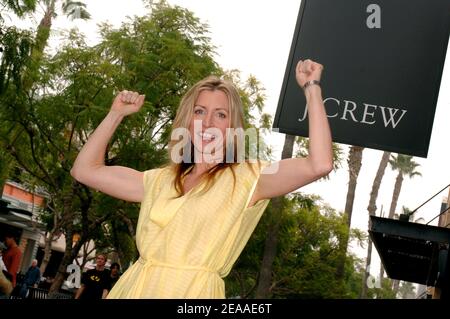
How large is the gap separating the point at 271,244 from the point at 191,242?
24.1 metres

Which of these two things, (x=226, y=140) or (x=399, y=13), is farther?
(x=399, y=13)

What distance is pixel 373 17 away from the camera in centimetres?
704

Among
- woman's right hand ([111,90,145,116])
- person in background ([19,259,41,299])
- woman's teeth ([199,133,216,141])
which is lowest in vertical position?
person in background ([19,259,41,299])

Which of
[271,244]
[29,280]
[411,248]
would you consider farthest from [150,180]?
[271,244]

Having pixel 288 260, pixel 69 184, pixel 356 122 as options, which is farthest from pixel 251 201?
pixel 288 260

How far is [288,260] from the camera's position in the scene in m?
34.1

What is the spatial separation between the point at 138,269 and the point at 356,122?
4412 millimetres

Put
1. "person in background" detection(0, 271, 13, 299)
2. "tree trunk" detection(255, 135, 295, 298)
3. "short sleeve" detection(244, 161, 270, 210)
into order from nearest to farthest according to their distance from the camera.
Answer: "short sleeve" detection(244, 161, 270, 210) < "person in background" detection(0, 271, 13, 299) < "tree trunk" detection(255, 135, 295, 298)

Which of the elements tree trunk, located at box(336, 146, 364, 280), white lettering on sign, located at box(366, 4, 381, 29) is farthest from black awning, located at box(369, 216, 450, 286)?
tree trunk, located at box(336, 146, 364, 280)

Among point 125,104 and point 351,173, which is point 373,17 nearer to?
point 125,104

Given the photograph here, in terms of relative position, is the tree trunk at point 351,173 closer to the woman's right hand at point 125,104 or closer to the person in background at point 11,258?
the person in background at point 11,258

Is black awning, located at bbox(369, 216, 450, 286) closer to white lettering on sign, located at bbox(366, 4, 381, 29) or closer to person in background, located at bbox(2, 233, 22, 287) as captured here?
white lettering on sign, located at bbox(366, 4, 381, 29)

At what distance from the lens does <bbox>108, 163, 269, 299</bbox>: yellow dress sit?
2490mm
